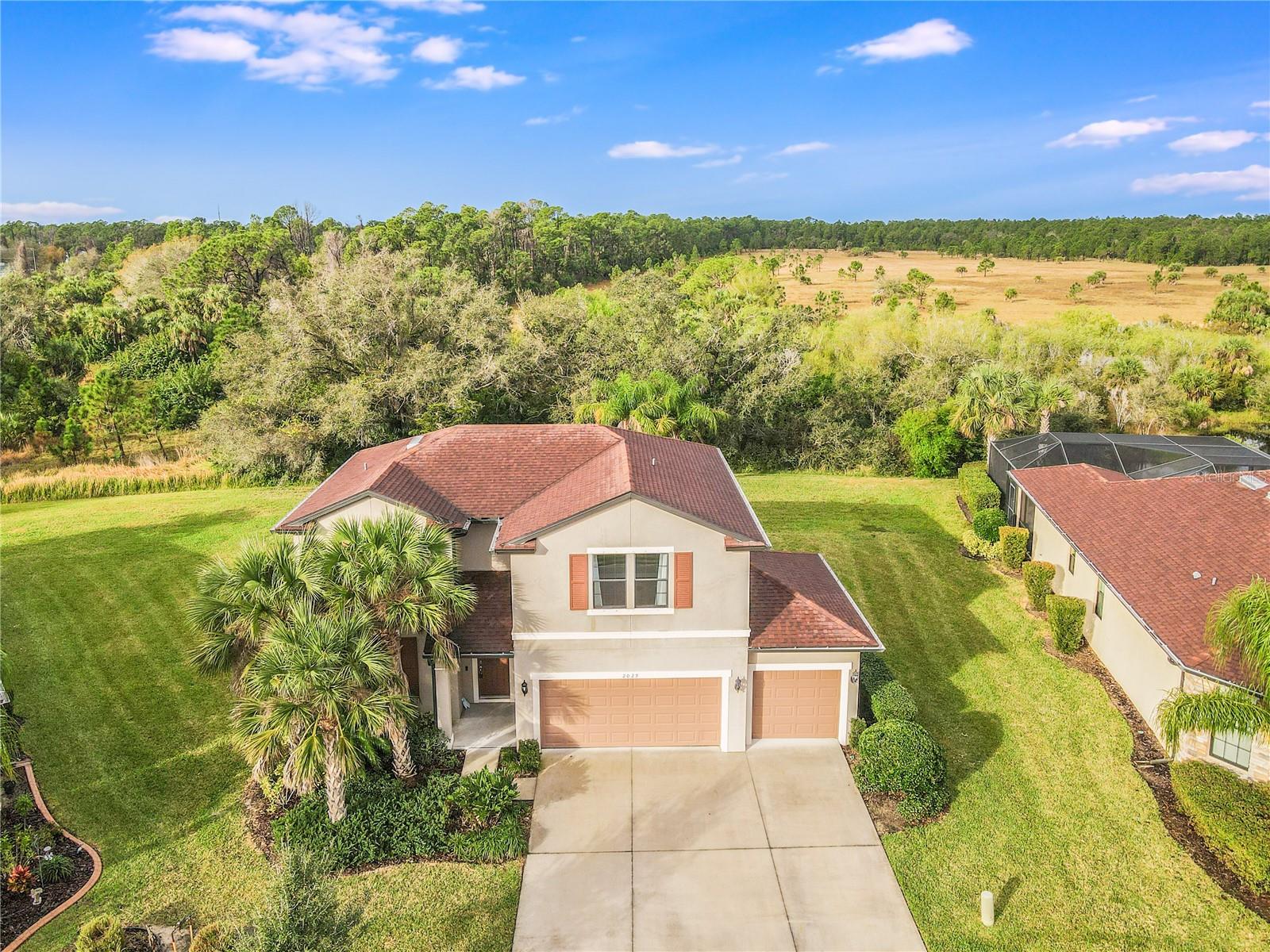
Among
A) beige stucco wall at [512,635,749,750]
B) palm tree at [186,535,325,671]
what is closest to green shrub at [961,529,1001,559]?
beige stucco wall at [512,635,749,750]

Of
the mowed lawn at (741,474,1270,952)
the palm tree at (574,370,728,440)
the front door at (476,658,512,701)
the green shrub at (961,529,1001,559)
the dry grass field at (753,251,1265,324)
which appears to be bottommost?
the mowed lawn at (741,474,1270,952)

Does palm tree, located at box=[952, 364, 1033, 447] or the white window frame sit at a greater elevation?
palm tree, located at box=[952, 364, 1033, 447]

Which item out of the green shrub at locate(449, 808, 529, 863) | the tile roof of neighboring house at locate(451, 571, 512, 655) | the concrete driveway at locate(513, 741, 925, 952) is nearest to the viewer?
the concrete driveway at locate(513, 741, 925, 952)

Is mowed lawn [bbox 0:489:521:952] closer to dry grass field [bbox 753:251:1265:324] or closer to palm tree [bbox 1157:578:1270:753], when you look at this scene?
palm tree [bbox 1157:578:1270:753]

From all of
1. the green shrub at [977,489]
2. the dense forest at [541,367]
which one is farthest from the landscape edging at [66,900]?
the green shrub at [977,489]

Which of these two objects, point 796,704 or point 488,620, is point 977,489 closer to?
point 796,704

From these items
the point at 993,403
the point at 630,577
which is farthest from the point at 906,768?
the point at 993,403

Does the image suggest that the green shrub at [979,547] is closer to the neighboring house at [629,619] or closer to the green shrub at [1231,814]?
the neighboring house at [629,619]

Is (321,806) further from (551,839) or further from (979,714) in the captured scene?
(979,714)
